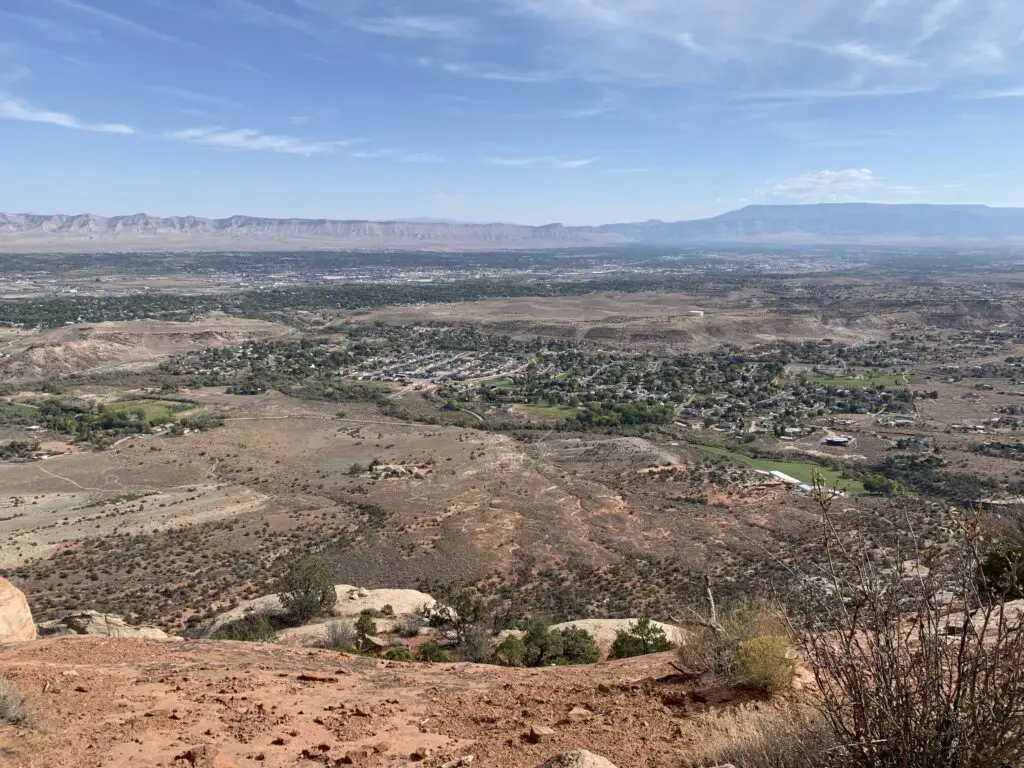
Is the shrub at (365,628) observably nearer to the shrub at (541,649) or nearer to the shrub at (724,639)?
the shrub at (541,649)

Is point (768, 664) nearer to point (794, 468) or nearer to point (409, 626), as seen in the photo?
point (409, 626)

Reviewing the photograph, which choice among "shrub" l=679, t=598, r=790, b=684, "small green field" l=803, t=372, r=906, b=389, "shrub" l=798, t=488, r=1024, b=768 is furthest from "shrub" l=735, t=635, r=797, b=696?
"small green field" l=803, t=372, r=906, b=389

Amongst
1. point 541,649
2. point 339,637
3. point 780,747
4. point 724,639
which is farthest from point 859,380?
point 780,747

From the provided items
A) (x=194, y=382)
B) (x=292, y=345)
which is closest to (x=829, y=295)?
(x=292, y=345)

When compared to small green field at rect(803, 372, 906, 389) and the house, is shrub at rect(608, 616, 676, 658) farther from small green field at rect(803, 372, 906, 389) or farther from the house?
small green field at rect(803, 372, 906, 389)

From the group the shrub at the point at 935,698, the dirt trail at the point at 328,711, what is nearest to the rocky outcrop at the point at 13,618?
the dirt trail at the point at 328,711

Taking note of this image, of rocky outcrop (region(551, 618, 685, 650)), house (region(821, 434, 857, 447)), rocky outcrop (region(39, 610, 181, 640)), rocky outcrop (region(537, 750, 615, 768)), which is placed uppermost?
rocky outcrop (region(537, 750, 615, 768))

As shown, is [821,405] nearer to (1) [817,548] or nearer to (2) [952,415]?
(2) [952,415]
